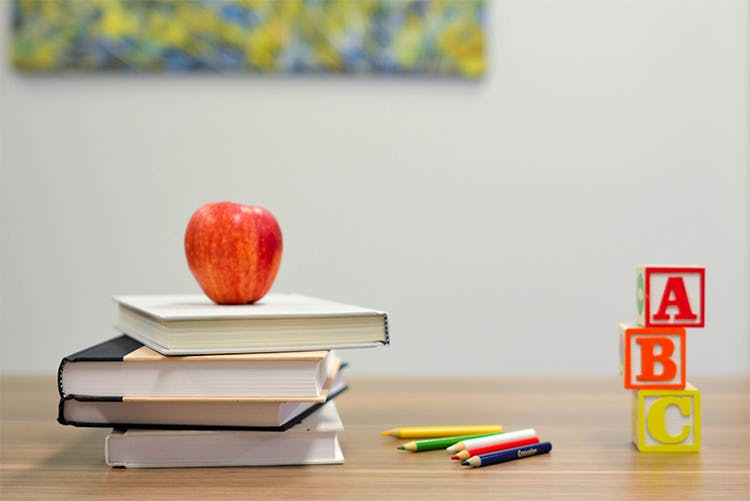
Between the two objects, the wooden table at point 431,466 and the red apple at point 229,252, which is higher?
the red apple at point 229,252

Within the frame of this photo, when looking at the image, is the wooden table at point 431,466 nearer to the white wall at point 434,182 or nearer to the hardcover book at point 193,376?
the hardcover book at point 193,376

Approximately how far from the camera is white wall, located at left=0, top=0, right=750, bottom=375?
6.58 feet

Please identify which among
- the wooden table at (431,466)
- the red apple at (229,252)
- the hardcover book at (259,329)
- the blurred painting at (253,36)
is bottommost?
the wooden table at (431,466)

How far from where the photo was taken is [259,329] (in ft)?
2.12

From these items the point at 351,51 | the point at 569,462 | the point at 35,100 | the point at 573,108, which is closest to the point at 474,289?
the point at 573,108

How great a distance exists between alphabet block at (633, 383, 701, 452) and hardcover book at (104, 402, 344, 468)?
0.90ft

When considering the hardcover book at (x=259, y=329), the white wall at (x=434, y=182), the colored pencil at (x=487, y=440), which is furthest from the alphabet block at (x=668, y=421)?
the white wall at (x=434, y=182)

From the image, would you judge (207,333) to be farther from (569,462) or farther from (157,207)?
(157,207)

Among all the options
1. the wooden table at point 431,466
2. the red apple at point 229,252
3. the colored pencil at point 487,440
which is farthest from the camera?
the red apple at point 229,252

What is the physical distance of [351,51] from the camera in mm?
1990

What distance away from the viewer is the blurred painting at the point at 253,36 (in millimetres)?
1967

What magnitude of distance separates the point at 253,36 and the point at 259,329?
1489 mm

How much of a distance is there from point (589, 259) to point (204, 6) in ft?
3.95

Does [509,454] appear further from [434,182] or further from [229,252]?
[434,182]
